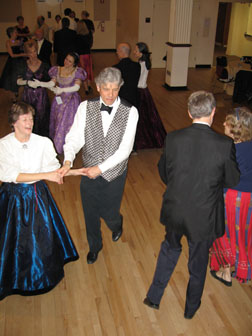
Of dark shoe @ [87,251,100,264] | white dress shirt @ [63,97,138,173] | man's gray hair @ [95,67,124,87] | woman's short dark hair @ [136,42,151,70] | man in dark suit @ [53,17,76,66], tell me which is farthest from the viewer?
man in dark suit @ [53,17,76,66]

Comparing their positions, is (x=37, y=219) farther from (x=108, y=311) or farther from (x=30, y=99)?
(x=30, y=99)

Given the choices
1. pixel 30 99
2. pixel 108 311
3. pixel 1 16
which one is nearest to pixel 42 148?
pixel 108 311

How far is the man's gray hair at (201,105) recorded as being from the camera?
200 cm

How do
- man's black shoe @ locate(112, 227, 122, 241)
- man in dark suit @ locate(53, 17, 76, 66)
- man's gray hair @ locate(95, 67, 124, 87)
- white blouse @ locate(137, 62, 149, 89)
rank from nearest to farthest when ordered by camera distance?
man's gray hair @ locate(95, 67, 124, 87) < man's black shoe @ locate(112, 227, 122, 241) < white blouse @ locate(137, 62, 149, 89) < man in dark suit @ locate(53, 17, 76, 66)

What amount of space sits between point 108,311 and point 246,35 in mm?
12512

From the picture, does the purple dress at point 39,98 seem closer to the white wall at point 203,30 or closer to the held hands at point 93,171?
the held hands at point 93,171

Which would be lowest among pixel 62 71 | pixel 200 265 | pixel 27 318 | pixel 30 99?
pixel 27 318

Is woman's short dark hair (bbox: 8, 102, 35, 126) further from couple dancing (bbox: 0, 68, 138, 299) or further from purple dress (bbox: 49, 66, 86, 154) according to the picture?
purple dress (bbox: 49, 66, 86, 154)

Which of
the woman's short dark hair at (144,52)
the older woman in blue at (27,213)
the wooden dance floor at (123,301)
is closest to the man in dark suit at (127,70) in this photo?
the woman's short dark hair at (144,52)

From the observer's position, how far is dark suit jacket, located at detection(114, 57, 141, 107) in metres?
4.21

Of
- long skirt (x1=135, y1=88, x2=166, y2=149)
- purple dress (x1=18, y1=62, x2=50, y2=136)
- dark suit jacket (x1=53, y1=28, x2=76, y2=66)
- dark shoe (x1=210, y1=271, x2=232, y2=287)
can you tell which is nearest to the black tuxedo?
dark shoe (x1=210, y1=271, x2=232, y2=287)

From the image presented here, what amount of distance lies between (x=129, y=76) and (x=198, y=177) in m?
2.55

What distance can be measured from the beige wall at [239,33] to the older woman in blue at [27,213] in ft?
40.1

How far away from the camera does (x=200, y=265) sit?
2230 millimetres
